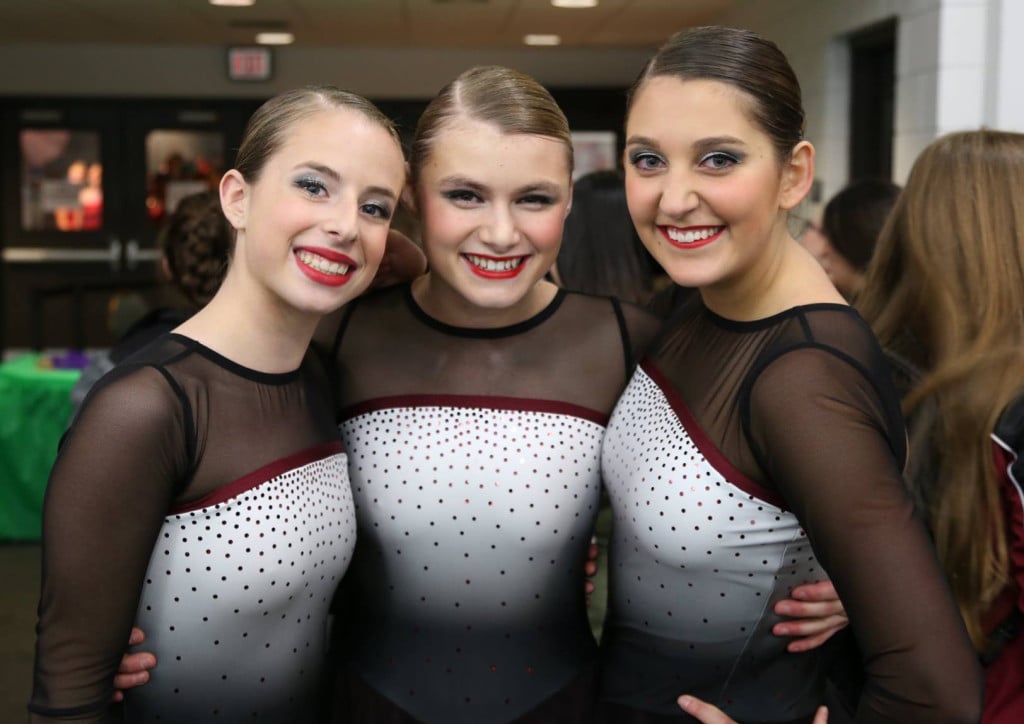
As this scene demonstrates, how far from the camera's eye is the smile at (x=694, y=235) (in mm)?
1319

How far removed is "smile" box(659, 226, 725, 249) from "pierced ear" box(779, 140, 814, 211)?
106 mm

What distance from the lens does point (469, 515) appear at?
4.93 ft

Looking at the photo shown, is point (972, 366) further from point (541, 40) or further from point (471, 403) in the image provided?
point (541, 40)

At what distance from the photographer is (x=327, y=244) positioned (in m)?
1.32

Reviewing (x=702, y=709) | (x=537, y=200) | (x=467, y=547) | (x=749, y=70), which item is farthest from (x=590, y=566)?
(x=749, y=70)

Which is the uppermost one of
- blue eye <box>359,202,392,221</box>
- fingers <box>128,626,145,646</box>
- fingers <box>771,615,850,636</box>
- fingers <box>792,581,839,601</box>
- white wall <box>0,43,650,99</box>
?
white wall <box>0,43,650,99</box>

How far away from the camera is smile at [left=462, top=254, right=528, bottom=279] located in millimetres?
1471

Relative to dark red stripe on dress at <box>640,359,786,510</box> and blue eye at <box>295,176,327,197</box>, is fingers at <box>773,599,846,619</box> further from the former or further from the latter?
blue eye at <box>295,176,327,197</box>

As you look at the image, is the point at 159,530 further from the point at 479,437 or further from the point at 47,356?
the point at 47,356

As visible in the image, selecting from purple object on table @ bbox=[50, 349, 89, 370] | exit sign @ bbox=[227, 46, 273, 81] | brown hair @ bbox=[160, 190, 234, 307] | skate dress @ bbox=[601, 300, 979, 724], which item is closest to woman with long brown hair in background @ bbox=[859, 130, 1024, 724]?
skate dress @ bbox=[601, 300, 979, 724]

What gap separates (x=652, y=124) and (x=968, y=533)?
85 cm

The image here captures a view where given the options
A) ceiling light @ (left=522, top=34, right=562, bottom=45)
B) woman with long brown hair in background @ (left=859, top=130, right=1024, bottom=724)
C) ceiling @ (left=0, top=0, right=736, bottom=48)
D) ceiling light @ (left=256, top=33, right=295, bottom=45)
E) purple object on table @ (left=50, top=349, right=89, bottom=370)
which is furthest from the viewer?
ceiling light @ (left=522, top=34, right=562, bottom=45)

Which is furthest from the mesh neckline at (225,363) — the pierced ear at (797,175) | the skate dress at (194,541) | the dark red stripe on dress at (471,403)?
the pierced ear at (797,175)

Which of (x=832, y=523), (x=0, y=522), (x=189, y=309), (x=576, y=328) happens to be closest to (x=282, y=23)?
(x=0, y=522)
